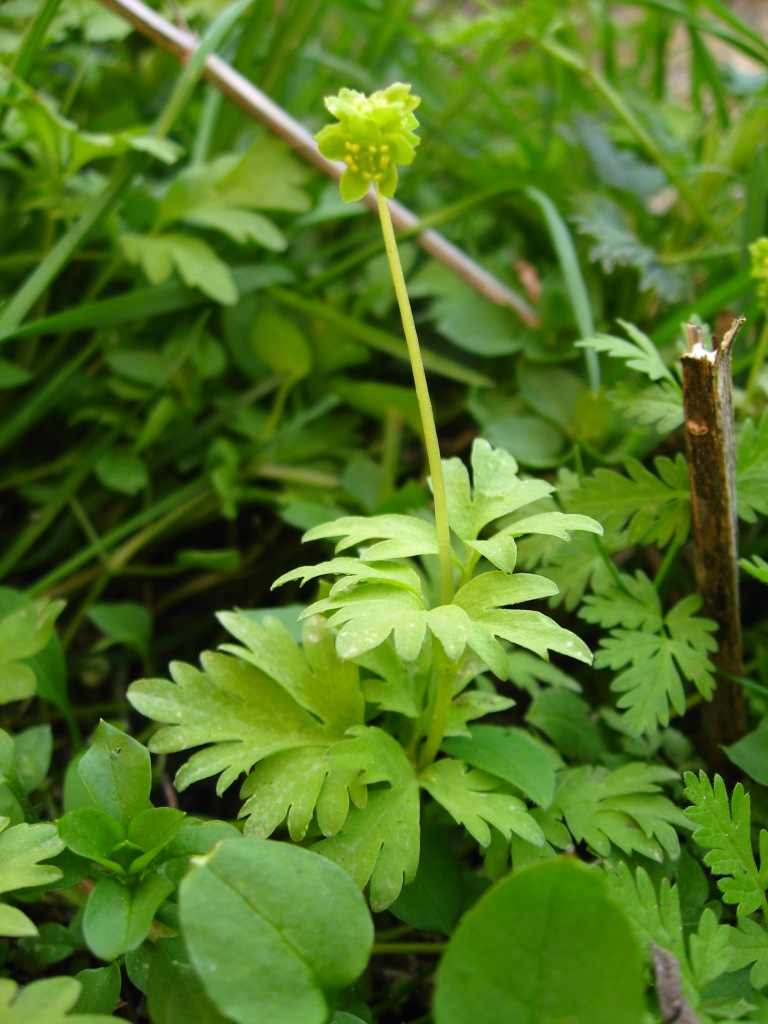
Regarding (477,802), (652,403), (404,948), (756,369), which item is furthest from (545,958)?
(756,369)

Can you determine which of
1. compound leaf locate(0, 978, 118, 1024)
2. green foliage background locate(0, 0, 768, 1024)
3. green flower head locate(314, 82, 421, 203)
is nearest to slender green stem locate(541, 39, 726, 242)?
green foliage background locate(0, 0, 768, 1024)

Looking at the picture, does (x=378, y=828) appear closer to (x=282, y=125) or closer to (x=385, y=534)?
(x=385, y=534)

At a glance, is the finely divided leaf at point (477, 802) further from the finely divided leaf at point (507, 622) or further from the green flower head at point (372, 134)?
the green flower head at point (372, 134)

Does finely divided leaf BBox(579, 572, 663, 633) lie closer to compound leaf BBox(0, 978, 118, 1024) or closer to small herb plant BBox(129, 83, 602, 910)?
small herb plant BBox(129, 83, 602, 910)

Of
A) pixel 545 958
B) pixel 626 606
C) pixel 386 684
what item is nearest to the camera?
pixel 545 958

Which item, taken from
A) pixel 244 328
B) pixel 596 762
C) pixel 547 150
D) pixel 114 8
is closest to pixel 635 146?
pixel 547 150

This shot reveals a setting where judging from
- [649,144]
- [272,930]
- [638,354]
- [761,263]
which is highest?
[649,144]

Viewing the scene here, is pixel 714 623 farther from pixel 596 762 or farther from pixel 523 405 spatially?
pixel 523 405

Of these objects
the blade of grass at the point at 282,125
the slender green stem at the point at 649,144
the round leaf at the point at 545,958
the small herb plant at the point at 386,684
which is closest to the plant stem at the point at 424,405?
the small herb plant at the point at 386,684

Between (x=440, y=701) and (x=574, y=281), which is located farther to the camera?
(x=574, y=281)
